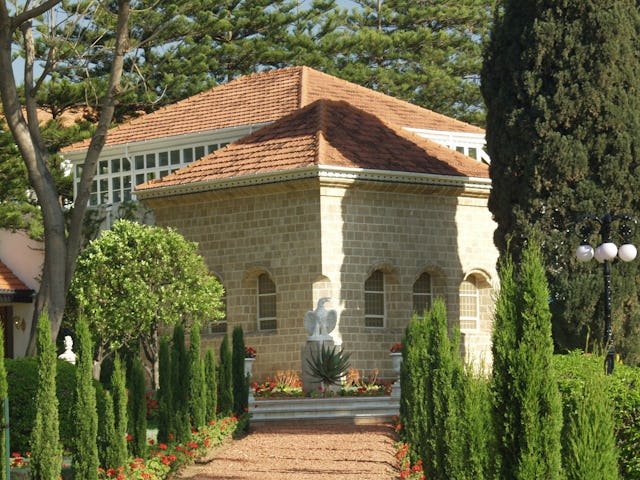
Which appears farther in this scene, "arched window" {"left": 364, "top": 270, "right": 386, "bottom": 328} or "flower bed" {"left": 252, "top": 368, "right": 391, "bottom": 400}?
"arched window" {"left": 364, "top": 270, "right": 386, "bottom": 328}

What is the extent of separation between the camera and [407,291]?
1173 inches

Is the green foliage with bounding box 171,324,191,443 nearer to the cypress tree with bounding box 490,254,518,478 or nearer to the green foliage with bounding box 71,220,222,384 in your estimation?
the green foliage with bounding box 71,220,222,384

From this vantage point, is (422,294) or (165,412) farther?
(422,294)

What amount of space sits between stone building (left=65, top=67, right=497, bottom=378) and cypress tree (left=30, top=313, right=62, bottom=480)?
1330 centimetres

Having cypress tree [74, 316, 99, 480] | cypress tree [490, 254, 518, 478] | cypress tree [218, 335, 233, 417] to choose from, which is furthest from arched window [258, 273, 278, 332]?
cypress tree [490, 254, 518, 478]

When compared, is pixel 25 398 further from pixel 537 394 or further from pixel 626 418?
pixel 537 394

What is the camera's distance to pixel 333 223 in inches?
1123

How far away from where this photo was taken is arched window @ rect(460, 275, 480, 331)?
31031 mm

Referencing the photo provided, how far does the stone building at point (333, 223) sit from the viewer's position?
2855cm

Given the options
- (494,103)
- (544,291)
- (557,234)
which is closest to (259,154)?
(494,103)

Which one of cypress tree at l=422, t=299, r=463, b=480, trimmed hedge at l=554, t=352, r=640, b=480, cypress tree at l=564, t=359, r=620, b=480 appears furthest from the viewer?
cypress tree at l=422, t=299, r=463, b=480

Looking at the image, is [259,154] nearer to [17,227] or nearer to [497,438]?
[17,227]

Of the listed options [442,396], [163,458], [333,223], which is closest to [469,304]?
[333,223]

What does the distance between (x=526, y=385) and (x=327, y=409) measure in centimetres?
1364
